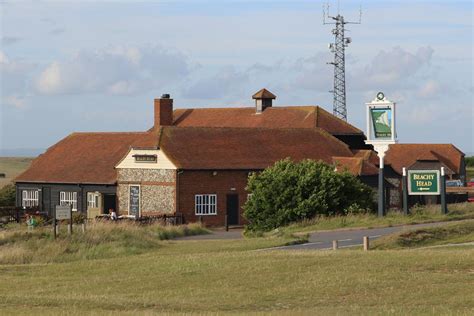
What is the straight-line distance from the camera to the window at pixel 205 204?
190ft

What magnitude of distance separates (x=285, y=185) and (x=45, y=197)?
20.7 metres

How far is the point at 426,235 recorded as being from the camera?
37750 mm

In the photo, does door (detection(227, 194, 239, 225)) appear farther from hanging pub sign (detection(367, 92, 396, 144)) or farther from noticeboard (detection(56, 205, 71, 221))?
noticeboard (detection(56, 205, 71, 221))

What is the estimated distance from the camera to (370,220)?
1906 inches

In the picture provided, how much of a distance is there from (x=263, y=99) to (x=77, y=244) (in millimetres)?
35047

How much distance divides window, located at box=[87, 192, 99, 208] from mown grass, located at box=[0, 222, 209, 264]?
16837mm

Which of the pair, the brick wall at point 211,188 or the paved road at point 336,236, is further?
the brick wall at point 211,188

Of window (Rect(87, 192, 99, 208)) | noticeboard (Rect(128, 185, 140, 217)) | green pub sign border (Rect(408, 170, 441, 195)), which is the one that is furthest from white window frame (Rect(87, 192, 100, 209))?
green pub sign border (Rect(408, 170, 441, 195))

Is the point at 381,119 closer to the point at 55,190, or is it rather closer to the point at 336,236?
the point at 336,236

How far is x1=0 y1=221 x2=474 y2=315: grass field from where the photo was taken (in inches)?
862

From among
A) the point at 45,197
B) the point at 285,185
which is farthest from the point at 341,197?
the point at 45,197

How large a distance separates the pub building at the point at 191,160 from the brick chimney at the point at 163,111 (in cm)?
6

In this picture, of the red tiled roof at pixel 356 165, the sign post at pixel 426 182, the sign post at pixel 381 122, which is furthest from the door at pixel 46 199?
the sign post at pixel 426 182

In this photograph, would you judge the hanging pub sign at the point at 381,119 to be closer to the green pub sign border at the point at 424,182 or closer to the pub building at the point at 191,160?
the green pub sign border at the point at 424,182
